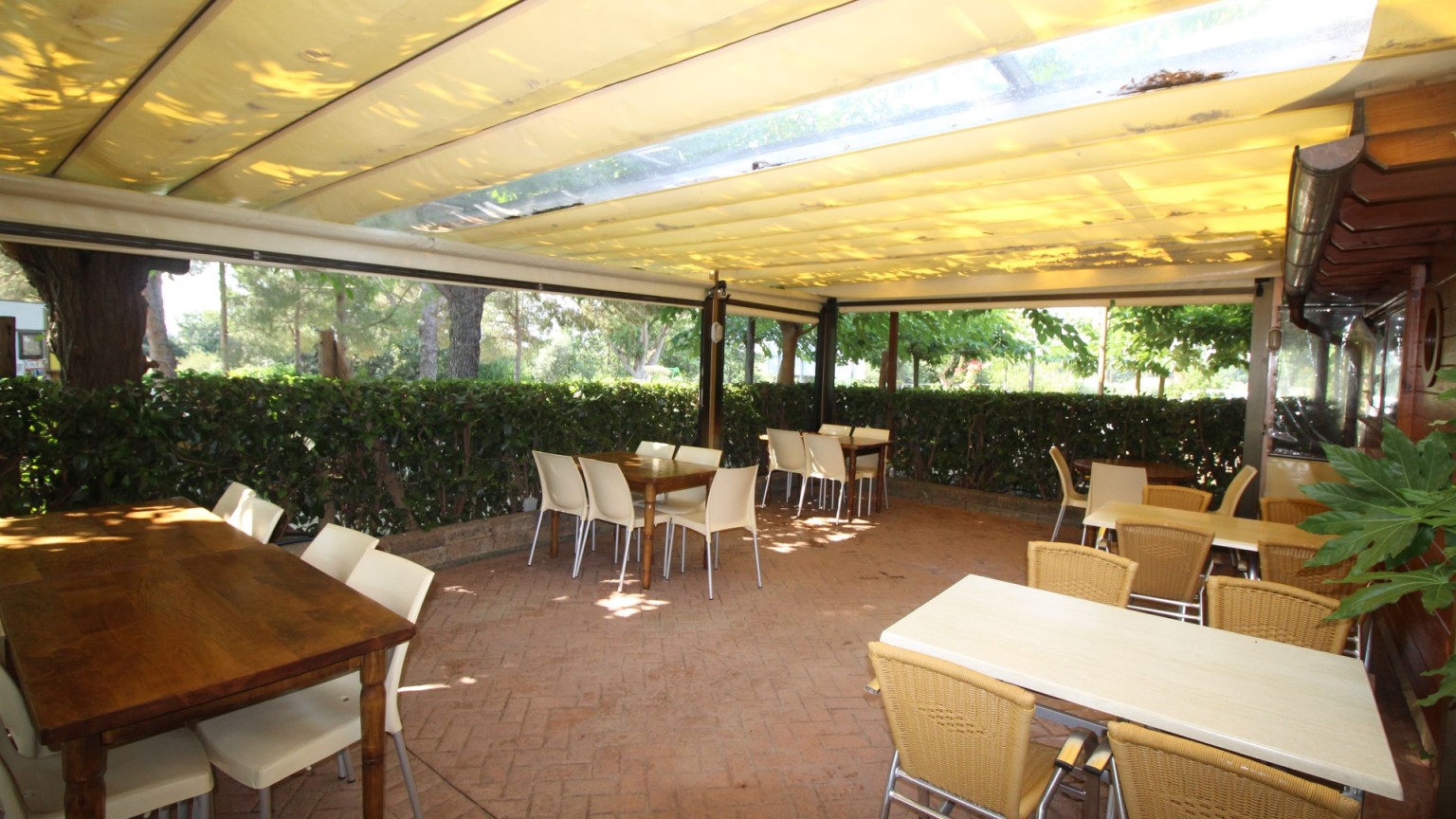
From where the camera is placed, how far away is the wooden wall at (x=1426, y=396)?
305 centimetres

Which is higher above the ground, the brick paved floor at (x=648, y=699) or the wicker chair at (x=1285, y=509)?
the wicker chair at (x=1285, y=509)

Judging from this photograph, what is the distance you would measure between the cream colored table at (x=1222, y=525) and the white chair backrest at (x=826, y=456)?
10.2ft

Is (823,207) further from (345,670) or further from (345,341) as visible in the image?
(345,341)

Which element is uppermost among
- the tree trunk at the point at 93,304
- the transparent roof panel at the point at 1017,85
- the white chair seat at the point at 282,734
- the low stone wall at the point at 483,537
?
the transparent roof panel at the point at 1017,85

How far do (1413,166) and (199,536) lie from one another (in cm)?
448

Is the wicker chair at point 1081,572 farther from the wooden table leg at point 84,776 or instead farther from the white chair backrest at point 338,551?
the wooden table leg at point 84,776

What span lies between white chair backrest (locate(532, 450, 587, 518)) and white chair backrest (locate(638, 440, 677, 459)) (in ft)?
3.12

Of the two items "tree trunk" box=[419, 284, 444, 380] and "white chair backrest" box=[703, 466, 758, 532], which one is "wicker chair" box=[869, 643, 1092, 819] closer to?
"white chair backrest" box=[703, 466, 758, 532]

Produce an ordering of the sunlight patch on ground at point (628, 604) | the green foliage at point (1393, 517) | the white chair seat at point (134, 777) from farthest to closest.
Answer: the sunlight patch on ground at point (628, 604) < the white chair seat at point (134, 777) < the green foliage at point (1393, 517)

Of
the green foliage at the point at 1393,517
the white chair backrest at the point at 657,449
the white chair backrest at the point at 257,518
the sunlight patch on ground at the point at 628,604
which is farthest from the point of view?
the white chair backrest at the point at 657,449

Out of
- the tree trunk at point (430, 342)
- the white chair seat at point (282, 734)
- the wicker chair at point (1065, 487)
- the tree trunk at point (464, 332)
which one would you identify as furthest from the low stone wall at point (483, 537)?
the tree trunk at point (430, 342)

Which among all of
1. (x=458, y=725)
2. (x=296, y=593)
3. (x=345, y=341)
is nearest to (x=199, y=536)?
(x=296, y=593)

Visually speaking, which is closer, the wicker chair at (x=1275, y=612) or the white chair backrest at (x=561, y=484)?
the wicker chair at (x=1275, y=612)

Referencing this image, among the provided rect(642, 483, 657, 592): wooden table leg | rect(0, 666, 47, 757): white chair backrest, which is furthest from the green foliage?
rect(642, 483, 657, 592): wooden table leg
